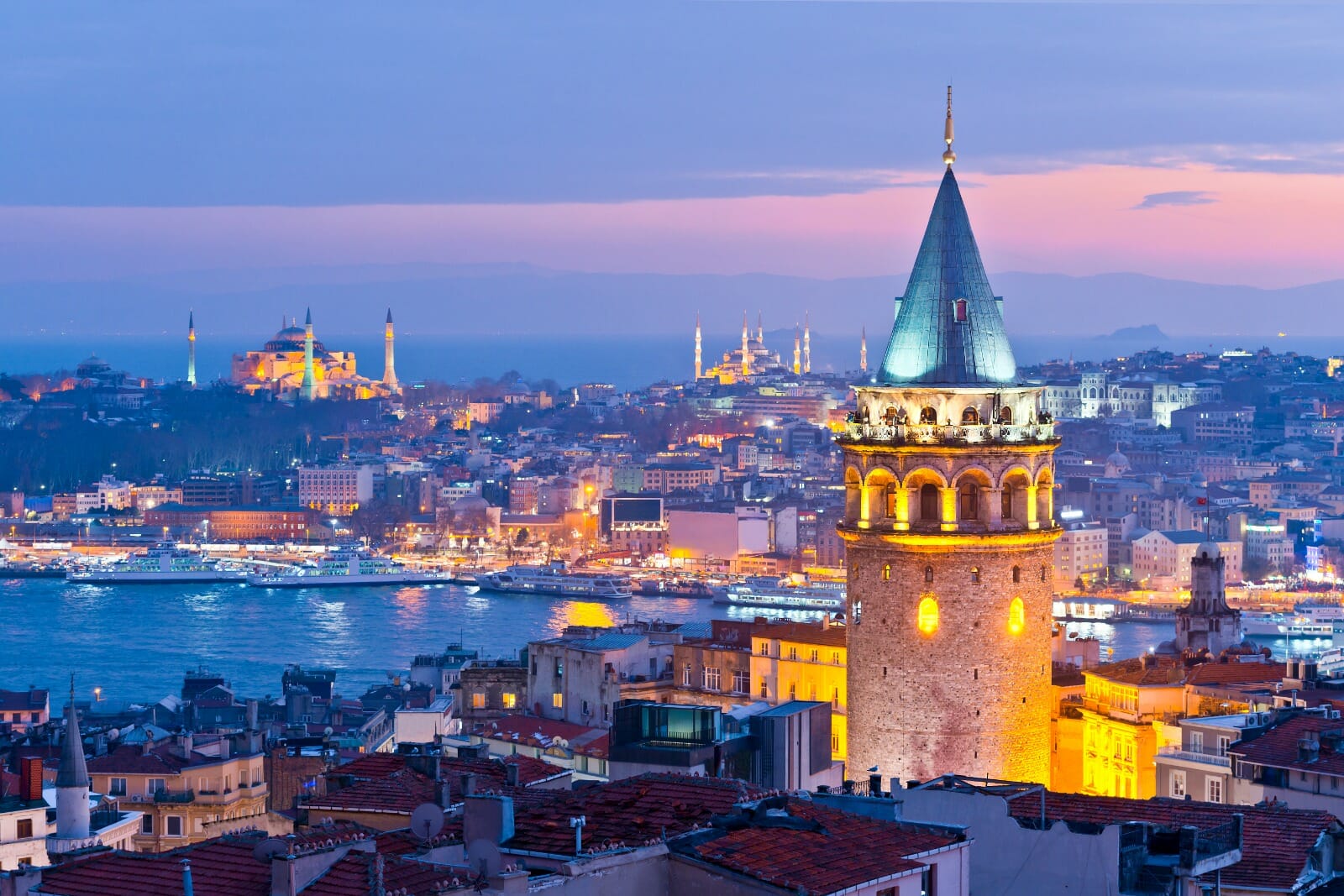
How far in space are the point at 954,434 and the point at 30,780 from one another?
3479 millimetres

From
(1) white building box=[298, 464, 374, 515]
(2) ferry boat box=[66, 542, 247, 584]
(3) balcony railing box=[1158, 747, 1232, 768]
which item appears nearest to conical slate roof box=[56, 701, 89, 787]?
(3) balcony railing box=[1158, 747, 1232, 768]

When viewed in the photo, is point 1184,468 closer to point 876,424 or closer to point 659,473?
point 659,473

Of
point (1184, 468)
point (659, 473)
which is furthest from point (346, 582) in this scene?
point (1184, 468)

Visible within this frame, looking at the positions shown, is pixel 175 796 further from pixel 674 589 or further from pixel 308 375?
pixel 308 375

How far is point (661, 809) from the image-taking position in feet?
21.0

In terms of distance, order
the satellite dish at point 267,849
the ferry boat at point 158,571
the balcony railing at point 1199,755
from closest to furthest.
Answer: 1. the satellite dish at point 267,849
2. the balcony railing at point 1199,755
3. the ferry boat at point 158,571

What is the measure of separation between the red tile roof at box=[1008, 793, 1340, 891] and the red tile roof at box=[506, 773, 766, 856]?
0.87m

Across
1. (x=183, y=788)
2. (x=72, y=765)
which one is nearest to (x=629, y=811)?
(x=72, y=765)

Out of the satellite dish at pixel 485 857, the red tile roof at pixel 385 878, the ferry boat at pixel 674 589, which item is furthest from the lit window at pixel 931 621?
the ferry boat at pixel 674 589

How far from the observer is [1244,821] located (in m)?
7.39

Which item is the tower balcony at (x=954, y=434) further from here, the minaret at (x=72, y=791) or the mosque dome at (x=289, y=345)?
the mosque dome at (x=289, y=345)

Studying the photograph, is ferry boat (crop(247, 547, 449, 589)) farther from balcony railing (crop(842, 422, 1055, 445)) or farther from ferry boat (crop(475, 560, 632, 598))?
balcony railing (crop(842, 422, 1055, 445))

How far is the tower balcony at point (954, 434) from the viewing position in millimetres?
10125

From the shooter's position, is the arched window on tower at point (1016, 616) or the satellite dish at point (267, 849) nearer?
the satellite dish at point (267, 849)
